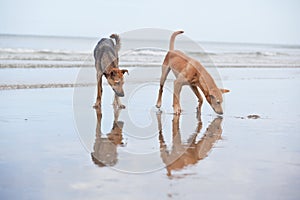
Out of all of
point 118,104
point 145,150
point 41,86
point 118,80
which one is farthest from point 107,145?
point 41,86

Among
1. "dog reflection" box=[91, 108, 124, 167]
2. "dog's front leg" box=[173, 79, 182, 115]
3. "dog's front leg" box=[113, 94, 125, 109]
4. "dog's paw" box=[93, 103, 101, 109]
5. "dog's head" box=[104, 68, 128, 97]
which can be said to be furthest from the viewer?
"dog's front leg" box=[113, 94, 125, 109]

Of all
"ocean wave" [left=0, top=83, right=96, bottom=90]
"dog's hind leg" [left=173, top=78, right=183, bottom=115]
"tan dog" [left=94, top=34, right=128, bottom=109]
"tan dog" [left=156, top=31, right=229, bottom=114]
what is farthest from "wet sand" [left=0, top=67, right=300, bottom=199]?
"ocean wave" [left=0, top=83, right=96, bottom=90]

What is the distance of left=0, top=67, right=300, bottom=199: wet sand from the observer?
5.01 metres

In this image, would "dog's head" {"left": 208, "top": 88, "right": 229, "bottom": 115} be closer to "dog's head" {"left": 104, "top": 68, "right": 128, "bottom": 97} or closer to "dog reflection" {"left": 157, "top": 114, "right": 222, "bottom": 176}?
"dog reflection" {"left": 157, "top": 114, "right": 222, "bottom": 176}

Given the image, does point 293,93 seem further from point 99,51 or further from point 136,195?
point 136,195

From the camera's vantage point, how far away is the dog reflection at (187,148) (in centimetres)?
618

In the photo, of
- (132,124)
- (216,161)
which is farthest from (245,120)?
(216,161)

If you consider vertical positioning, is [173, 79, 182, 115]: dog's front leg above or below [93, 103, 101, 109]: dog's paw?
above

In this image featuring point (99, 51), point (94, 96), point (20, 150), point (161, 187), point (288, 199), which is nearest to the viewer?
point (288, 199)

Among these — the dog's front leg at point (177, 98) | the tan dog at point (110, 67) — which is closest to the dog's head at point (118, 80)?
the tan dog at point (110, 67)

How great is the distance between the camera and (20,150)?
21.6 ft

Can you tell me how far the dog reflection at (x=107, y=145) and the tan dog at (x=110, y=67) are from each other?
115 cm

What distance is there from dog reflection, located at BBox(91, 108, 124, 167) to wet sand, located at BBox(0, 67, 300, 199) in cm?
2

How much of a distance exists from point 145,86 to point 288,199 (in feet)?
35.3
